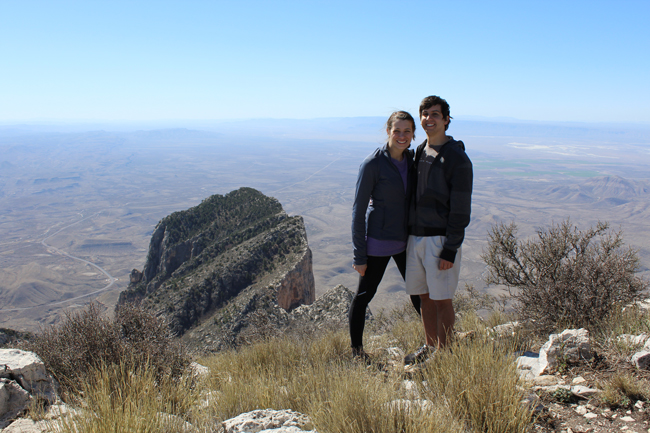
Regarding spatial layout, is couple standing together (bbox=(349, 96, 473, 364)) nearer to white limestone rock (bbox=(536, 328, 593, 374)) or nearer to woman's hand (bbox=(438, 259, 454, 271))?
woman's hand (bbox=(438, 259, 454, 271))

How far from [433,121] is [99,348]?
Result: 11.5 feet

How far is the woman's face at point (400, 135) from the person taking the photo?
3102 millimetres

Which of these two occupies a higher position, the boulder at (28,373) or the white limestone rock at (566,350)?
the white limestone rock at (566,350)

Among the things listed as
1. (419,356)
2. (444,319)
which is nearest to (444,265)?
(444,319)

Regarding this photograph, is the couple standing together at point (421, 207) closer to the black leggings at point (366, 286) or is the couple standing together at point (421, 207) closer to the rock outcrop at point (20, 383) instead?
the black leggings at point (366, 286)

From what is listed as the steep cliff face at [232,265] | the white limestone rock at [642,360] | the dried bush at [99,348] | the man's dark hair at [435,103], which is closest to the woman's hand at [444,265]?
the man's dark hair at [435,103]

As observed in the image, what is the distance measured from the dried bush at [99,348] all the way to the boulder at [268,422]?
1161 millimetres

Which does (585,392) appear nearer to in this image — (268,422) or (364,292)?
(364,292)

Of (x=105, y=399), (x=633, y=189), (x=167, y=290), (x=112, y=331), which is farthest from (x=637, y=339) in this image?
(x=633, y=189)

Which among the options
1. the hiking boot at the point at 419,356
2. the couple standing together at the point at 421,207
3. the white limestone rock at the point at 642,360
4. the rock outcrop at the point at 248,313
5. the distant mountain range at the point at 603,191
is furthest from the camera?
the distant mountain range at the point at 603,191

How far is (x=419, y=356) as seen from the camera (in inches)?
135

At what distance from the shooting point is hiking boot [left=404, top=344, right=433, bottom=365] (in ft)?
10.9

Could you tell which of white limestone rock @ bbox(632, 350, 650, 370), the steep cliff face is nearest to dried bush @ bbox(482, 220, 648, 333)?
white limestone rock @ bbox(632, 350, 650, 370)

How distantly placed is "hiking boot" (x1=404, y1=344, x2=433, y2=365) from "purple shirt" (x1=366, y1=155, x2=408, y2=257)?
92 centimetres
